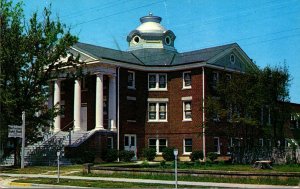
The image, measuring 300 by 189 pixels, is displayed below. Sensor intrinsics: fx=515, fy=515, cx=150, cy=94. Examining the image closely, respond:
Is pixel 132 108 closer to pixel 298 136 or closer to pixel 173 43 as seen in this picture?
pixel 173 43

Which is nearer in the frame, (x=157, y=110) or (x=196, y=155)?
(x=196, y=155)

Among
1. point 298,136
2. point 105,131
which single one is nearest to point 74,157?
point 105,131

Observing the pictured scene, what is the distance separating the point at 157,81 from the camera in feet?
159

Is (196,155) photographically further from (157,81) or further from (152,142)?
(157,81)

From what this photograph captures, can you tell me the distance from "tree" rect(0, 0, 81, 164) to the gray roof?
23.8 feet

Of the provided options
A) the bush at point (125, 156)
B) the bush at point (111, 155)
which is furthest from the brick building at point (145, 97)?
the bush at point (125, 156)

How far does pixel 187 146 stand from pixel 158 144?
9.78ft

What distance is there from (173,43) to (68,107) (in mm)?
13907

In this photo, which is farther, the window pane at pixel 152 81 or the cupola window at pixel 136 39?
the cupola window at pixel 136 39

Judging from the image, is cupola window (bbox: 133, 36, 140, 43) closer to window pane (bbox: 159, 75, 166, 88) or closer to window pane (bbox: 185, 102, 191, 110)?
window pane (bbox: 159, 75, 166, 88)

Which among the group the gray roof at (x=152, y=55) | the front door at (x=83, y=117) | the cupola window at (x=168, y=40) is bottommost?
the front door at (x=83, y=117)

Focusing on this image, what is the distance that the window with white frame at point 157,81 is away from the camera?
4844 centimetres

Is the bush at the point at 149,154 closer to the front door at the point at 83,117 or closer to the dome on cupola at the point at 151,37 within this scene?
the front door at the point at 83,117

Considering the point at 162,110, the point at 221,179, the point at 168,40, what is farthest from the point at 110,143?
the point at 221,179
